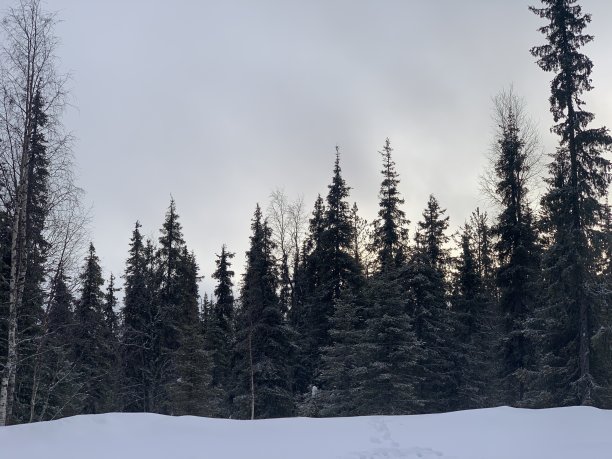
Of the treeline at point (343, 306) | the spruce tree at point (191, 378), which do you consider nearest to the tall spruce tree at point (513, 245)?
the treeline at point (343, 306)

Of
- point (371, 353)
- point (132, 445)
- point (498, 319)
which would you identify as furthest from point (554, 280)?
point (132, 445)

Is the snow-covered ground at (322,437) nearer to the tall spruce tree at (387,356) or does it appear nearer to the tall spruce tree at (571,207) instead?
the tall spruce tree at (571,207)

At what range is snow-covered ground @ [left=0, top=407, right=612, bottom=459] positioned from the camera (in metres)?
7.27

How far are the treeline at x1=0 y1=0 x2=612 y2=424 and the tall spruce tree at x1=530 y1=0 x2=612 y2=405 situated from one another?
0.19 feet

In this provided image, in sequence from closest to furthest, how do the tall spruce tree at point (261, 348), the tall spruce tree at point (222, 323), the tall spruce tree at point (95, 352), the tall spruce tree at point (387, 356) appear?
1. the tall spruce tree at point (387, 356)
2. the tall spruce tree at point (261, 348)
3. the tall spruce tree at point (95, 352)
4. the tall spruce tree at point (222, 323)

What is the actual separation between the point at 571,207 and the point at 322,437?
13399mm

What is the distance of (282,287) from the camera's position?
124 ft

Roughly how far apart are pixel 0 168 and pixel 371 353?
16.0 metres

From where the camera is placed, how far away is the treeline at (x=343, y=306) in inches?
546

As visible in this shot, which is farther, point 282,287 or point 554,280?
point 282,287

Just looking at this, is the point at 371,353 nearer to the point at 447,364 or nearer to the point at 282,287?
the point at 447,364

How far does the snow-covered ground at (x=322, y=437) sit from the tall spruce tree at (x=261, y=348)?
60.2ft

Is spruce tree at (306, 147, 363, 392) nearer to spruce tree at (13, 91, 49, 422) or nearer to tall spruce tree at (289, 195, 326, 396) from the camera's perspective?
tall spruce tree at (289, 195, 326, 396)

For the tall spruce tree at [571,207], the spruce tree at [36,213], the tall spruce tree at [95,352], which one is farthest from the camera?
the tall spruce tree at [95,352]
